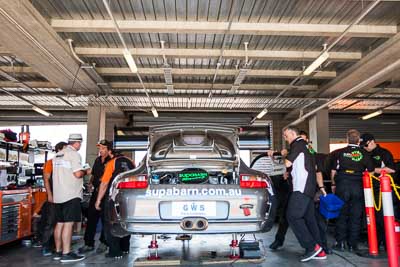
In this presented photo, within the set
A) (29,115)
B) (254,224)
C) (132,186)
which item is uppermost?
(29,115)

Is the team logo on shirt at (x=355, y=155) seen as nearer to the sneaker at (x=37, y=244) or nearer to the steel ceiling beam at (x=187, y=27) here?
the steel ceiling beam at (x=187, y=27)

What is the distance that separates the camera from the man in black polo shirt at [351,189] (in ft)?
15.6

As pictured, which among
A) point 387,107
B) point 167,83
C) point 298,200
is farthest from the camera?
point 387,107

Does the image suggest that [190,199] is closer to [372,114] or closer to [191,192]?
[191,192]

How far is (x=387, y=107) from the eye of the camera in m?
14.2

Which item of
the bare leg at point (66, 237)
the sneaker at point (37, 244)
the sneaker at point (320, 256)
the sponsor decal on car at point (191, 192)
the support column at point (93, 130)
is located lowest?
the sneaker at point (37, 244)

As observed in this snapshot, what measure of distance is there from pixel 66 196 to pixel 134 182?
1.41m

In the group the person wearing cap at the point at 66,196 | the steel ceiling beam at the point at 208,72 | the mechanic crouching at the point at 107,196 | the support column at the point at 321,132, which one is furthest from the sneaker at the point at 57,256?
the support column at the point at 321,132

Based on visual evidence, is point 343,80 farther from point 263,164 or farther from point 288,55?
point 263,164

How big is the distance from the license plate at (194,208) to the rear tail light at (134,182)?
0.34m

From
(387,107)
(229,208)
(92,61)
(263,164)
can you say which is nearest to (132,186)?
(229,208)

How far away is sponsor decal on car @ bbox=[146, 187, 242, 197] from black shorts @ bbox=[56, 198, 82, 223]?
4.88ft

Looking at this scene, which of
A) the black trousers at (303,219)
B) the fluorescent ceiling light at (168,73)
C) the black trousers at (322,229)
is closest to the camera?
the black trousers at (303,219)

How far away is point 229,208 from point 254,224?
0.26 m
